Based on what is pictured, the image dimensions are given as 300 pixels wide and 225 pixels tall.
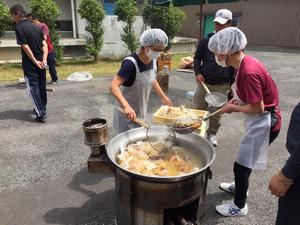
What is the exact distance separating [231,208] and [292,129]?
177cm

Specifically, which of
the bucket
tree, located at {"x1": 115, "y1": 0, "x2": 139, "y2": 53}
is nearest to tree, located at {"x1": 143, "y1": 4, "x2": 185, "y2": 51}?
tree, located at {"x1": 115, "y1": 0, "x2": 139, "y2": 53}

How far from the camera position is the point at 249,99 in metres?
2.55

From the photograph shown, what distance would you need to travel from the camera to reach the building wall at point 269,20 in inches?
701

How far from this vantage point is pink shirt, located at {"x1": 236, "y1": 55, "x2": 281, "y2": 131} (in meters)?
2.52

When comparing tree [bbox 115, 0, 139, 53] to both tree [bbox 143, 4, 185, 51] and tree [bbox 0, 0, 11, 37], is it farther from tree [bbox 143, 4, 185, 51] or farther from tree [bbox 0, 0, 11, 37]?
tree [bbox 0, 0, 11, 37]

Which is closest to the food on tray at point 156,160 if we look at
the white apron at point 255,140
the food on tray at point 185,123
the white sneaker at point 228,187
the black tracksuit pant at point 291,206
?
the food on tray at point 185,123

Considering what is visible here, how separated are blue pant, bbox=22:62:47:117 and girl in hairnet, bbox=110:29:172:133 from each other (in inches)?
113

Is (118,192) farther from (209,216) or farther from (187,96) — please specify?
(187,96)

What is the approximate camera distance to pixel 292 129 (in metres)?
1.85

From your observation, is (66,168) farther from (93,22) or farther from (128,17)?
(128,17)

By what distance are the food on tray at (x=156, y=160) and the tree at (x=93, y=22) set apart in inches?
364

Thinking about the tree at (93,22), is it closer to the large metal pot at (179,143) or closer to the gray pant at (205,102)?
the gray pant at (205,102)

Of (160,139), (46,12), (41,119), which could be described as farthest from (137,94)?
(46,12)

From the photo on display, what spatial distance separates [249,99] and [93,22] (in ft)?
31.8
